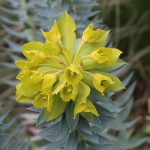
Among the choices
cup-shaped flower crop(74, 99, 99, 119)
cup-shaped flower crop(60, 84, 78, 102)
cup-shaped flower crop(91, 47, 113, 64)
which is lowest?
cup-shaped flower crop(74, 99, 99, 119)

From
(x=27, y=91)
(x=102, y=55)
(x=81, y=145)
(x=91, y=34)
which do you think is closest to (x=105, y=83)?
(x=102, y=55)

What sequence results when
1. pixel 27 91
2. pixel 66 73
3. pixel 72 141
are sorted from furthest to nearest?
pixel 72 141 < pixel 27 91 < pixel 66 73

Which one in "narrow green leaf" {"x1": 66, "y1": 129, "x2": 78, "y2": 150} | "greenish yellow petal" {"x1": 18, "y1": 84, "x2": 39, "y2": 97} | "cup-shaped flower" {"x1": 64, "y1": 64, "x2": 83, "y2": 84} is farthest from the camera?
"narrow green leaf" {"x1": 66, "y1": 129, "x2": 78, "y2": 150}

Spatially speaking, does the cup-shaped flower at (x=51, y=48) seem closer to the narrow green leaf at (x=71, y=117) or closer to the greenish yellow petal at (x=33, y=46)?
the greenish yellow petal at (x=33, y=46)

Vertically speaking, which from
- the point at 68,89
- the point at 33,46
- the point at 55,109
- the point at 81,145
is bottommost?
the point at 81,145

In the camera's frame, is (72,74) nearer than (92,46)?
Yes

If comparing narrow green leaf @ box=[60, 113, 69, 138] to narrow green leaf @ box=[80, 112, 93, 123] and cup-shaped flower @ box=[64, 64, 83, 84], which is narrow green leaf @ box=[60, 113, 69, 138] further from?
cup-shaped flower @ box=[64, 64, 83, 84]

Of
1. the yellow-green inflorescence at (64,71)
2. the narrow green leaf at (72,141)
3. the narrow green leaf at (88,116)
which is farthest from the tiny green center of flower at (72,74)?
the narrow green leaf at (72,141)

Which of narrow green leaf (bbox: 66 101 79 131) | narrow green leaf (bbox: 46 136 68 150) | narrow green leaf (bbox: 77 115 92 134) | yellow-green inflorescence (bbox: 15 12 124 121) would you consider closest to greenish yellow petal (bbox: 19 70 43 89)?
yellow-green inflorescence (bbox: 15 12 124 121)

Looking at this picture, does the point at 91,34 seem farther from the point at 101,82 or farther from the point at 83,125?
the point at 83,125
